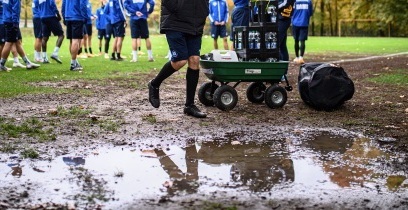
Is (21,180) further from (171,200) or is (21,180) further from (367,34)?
(367,34)

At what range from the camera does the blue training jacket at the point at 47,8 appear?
16.8 m

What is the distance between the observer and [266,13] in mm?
8875

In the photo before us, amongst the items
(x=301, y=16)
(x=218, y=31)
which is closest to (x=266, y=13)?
(x=301, y=16)

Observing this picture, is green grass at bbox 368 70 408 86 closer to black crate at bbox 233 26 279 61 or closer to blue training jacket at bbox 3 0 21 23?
black crate at bbox 233 26 279 61

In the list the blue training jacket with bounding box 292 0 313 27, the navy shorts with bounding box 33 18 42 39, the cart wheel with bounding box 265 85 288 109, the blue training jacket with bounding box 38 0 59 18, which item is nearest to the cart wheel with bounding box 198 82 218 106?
the cart wheel with bounding box 265 85 288 109

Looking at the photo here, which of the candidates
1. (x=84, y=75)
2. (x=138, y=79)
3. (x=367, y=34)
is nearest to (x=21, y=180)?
(x=138, y=79)

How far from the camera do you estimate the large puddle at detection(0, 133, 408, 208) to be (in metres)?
4.30

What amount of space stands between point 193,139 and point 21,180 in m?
2.12

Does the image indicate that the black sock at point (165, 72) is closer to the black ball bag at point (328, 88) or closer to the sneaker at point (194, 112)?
the sneaker at point (194, 112)

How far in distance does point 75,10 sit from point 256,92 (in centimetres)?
657

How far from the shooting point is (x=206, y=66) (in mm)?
8352

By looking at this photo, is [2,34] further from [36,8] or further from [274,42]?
[274,42]

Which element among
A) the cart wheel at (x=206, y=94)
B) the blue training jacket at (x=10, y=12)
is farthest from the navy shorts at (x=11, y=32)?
the cart wheel at (x=206, y=94)

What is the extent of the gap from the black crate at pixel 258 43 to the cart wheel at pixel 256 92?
0.47 metres
